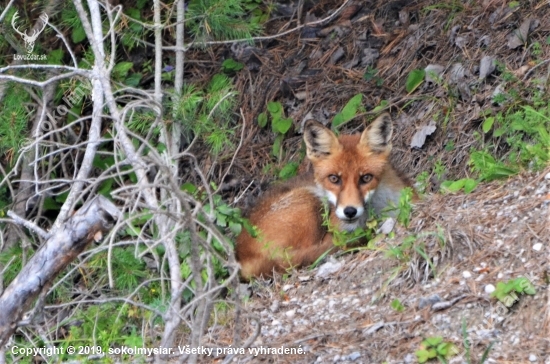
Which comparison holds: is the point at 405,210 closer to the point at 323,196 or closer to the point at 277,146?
the point at 323,196

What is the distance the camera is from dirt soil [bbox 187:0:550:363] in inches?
191

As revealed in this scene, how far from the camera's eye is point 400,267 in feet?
18.0

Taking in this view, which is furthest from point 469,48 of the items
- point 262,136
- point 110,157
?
point 110,157

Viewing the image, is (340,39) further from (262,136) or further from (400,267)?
(400,267)

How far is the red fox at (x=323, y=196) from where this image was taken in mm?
6629

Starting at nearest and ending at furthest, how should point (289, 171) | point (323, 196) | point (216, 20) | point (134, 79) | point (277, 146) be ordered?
point (323, 196), point (216, 20), point (289, 171), point (277, 146), point (134, 79)

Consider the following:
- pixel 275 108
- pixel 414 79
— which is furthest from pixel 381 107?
pixel 275 108

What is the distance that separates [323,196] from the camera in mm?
6930

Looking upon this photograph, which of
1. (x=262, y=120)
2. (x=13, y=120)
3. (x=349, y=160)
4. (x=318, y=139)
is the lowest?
(x=262, y=120)

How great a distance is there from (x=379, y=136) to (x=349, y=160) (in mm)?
345

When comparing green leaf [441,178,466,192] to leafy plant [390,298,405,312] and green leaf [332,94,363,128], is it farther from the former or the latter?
green leaf [332,94,363,128]

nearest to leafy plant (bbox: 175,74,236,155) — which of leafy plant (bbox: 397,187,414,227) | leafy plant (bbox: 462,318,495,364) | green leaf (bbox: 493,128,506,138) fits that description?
leafy plant (bbox: 397,187,414,227)

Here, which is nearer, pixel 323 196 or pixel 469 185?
pixel 469 185

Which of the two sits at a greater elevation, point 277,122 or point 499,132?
point 499,132
